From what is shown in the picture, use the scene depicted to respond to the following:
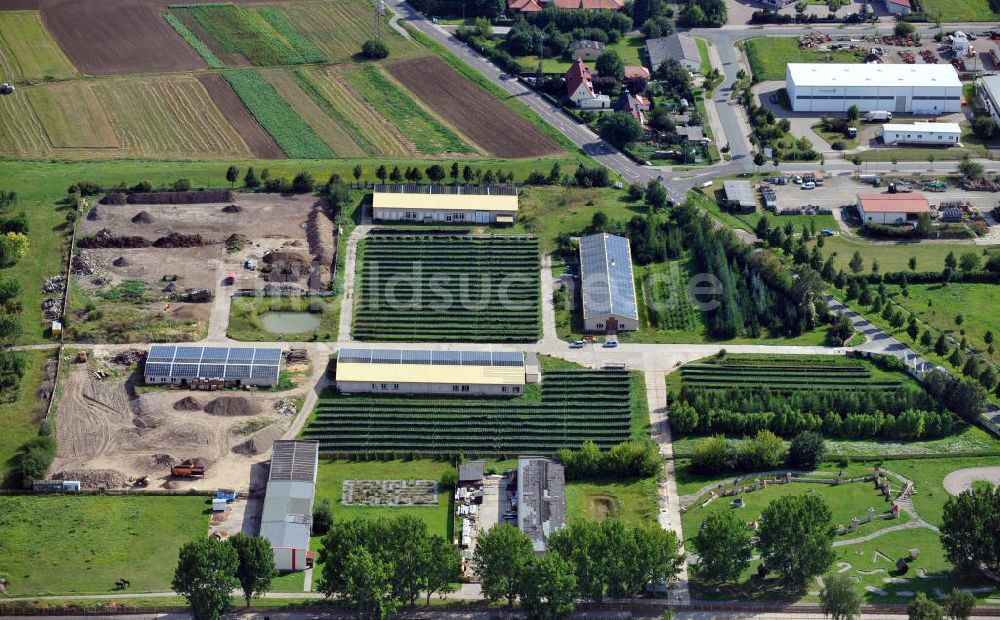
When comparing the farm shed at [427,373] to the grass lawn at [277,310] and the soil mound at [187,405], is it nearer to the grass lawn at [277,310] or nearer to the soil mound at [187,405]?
the grass lawn at [277,310]

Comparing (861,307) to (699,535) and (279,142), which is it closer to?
(699,535)

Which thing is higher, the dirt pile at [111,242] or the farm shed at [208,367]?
the dirt pile at [111,242]

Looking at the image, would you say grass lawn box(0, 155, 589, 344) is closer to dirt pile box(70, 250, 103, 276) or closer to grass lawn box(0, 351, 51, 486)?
dirt pile box(70, 250, 103, 276)

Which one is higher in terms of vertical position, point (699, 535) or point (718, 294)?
point (718, 294)

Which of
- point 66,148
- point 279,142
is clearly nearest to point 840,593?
point 279,142

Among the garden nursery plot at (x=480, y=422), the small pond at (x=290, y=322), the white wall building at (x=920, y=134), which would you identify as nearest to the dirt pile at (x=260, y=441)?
the garden nursery plot at (x=480, y=422)
